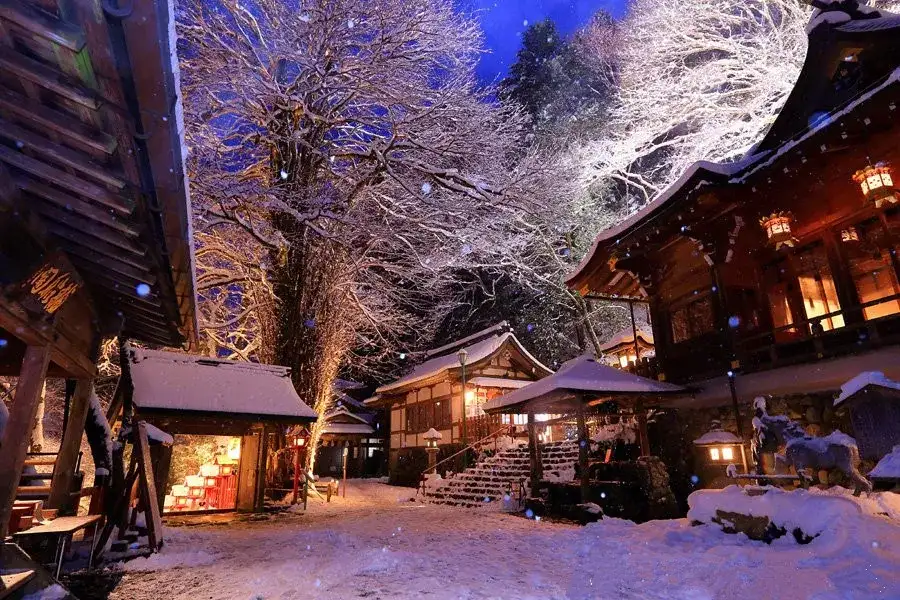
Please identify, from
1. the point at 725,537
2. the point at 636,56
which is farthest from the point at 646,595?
the point at 636,56

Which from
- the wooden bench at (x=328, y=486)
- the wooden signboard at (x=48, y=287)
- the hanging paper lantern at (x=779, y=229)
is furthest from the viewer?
the wooden bench at (x=328, y=486)

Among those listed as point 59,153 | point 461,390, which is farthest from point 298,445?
point 59,153

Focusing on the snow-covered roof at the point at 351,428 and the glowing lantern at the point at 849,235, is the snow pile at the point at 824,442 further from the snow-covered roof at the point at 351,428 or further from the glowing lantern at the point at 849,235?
the snow-covered roof at the point at 351,428

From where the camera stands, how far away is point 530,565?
6.77m

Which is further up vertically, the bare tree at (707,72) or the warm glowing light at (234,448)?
the bare tree at (707,72)

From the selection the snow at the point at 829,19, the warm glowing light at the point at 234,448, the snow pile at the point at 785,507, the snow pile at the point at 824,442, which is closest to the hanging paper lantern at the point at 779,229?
the snow at the point at 829,19

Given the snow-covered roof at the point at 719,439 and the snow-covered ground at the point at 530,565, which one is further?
the snow-covered roof at the point at 719,439

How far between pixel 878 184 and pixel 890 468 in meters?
5.65

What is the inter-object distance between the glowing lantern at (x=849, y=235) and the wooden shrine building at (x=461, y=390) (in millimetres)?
15847

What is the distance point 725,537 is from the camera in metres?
7.10

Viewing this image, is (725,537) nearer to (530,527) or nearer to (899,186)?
(530,527)

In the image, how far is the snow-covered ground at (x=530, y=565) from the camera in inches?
200

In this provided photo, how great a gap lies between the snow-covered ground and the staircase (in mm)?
6653

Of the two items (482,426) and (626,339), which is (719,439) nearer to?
(626,339)
